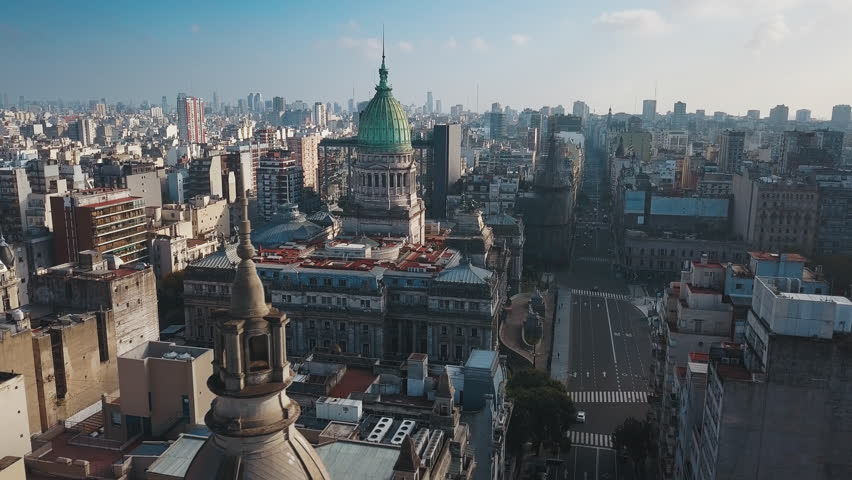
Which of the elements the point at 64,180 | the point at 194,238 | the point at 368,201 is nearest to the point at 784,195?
the point at 368,201

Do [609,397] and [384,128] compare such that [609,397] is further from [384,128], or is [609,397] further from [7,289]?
[7,289]

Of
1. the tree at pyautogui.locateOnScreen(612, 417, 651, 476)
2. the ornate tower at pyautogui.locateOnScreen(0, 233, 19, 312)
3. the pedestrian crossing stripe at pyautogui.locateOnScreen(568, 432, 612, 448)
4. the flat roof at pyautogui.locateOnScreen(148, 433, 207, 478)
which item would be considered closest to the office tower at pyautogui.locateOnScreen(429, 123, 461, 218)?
the pedestrian crossing stripe at pyautogui.locateOnScreen(568, 432, 612, 448)

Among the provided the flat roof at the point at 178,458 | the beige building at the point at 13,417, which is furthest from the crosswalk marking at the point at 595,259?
the beige building at the point at 13,417

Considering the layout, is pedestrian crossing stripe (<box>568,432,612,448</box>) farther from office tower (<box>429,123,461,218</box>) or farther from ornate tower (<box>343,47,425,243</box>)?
office tower (<box>429,123,461,218</box>)

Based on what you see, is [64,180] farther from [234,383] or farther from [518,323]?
[234,383]

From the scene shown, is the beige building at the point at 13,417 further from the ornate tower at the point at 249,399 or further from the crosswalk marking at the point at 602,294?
the crosswalk marking at the point at 602,294

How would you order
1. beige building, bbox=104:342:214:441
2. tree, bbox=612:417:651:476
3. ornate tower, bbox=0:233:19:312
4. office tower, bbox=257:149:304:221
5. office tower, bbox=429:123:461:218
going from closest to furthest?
beige building, bbox=104:342:214:441 → tree, bbox=612:417:651:476 → ornate tower, bbox=0:233:19:312 → office tower, bbox=429:123:461:218 → office tower, bbox=257:149:304:221
